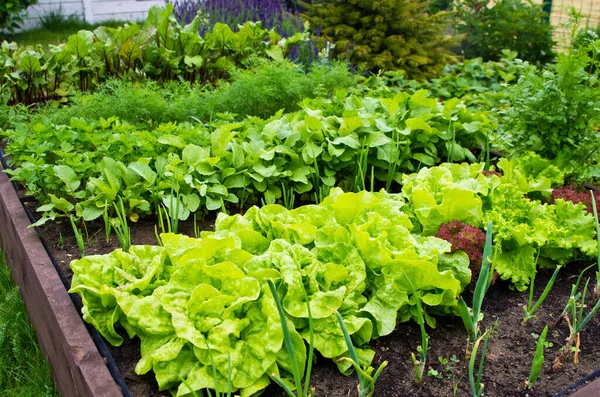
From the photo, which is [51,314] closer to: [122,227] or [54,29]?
[122,227]

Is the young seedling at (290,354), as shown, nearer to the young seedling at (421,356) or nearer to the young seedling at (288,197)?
the young seedling at (421,356)

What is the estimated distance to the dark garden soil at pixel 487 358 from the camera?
6.91 ft

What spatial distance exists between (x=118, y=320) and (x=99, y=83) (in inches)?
117

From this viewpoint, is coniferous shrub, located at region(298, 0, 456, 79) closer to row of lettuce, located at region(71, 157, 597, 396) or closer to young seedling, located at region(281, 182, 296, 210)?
young seedling, located at region(281, 182, 296, 210)

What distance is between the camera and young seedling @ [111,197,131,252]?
2.83 metres

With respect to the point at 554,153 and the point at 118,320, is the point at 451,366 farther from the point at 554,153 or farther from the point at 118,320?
the point at 554,153

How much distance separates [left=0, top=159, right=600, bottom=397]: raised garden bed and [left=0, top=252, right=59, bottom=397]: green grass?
0.15 meters

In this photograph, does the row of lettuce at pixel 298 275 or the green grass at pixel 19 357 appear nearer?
the row of lettuce at pixel 298 275

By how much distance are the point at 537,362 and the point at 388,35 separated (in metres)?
4.67

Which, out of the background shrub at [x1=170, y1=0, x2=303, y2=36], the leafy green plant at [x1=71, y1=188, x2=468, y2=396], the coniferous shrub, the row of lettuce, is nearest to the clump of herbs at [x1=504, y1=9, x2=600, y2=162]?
the row of lettuce

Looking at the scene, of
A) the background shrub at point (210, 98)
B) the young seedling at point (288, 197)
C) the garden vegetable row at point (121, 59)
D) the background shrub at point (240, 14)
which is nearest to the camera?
the young seedling at point (288, 197)

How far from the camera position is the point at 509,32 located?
24.0ft

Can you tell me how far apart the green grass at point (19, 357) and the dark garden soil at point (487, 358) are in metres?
0.47

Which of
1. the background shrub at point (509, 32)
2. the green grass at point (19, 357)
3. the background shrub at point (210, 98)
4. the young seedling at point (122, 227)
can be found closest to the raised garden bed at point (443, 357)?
the green grass at point (19, 357)
